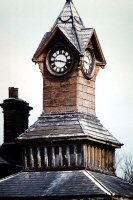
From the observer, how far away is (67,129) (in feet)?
170

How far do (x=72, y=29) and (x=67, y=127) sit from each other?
7.45 metres

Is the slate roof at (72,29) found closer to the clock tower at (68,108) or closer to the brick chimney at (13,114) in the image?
the clock tower at (68,108)

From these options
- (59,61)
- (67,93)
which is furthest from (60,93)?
(59,61)

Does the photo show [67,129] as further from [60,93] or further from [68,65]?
[68,65]

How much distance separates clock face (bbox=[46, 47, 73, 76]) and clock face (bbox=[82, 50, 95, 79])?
124 cm

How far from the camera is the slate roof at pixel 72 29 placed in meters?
53.2

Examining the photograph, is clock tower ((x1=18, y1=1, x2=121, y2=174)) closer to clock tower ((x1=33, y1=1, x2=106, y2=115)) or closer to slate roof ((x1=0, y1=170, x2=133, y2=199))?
clock tower ((x1=33, y1=1, x2=106, y2=115))

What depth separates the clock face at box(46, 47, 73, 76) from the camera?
2099 inches

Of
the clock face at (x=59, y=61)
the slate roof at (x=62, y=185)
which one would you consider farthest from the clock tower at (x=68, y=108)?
the slate roof at (x=62, y=185)

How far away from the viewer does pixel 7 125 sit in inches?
2494

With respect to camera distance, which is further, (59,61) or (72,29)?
(72,29)

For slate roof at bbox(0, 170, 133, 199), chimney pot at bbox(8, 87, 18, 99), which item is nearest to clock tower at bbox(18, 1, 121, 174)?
slate roof at bbox(0, 170, 133, 199)

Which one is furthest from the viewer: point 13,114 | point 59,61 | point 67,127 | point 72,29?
point 13,114

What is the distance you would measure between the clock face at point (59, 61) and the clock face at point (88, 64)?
1238 mm
